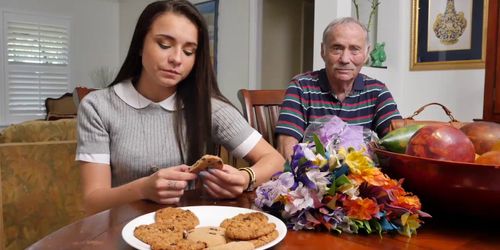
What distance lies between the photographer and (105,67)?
7105 millimetres

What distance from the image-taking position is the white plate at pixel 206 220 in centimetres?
56

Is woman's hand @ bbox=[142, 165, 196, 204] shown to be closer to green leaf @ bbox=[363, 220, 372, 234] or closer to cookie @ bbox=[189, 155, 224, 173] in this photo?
cookie @ bbox=[189, 155, 224, 173]

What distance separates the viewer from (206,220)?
72cm

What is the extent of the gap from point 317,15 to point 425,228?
2.45m

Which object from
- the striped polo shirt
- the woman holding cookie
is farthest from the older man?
the woman holding cookie

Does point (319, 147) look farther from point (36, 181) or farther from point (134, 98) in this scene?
point (36, 181)

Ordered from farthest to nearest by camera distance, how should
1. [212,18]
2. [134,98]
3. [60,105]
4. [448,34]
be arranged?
[60,105] < [212,18] < [448,34] < [134,98]

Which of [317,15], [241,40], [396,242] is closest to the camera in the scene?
[396,242]

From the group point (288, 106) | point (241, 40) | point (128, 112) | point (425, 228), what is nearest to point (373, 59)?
point (288, 106)

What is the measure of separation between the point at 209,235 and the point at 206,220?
112 mm

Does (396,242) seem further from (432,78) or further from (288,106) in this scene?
(432,78)

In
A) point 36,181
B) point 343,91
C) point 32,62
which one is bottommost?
point 36,181

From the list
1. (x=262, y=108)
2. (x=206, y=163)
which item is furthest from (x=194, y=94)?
(x=262, y=108)

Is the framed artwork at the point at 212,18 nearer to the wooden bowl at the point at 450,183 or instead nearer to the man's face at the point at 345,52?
the man's face at the point at 345,52
